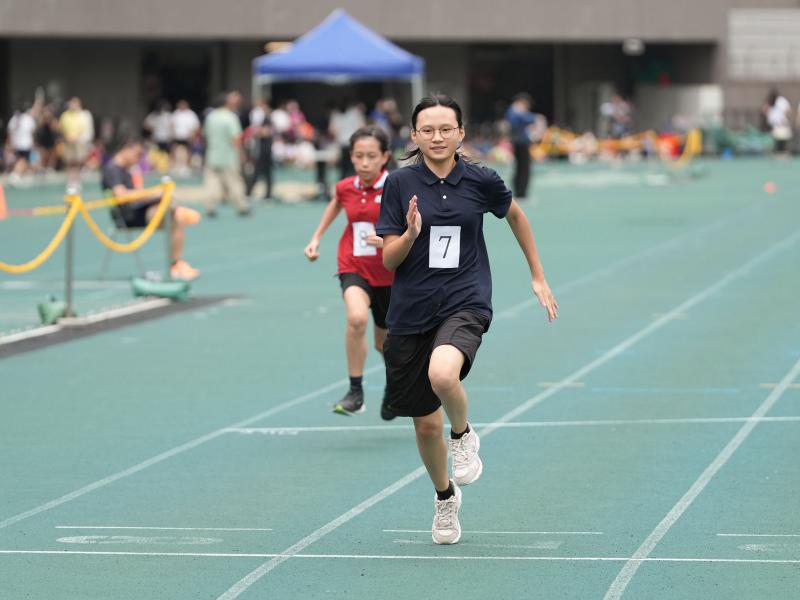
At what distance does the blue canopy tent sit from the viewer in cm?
3266

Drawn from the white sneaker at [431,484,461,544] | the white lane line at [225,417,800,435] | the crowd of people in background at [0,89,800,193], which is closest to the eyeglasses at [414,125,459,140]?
the white sneaker at [431,484,461,544]

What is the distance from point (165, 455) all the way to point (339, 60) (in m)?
23.9

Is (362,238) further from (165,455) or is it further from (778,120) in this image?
(778,120)

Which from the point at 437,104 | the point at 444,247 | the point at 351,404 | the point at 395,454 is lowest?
the point at 395,454

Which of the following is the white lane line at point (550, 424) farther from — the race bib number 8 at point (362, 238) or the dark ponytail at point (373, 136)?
the dark ponytail at point (373, 136)

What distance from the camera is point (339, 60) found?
107 feet

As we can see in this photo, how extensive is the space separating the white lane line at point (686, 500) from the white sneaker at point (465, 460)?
28.4 inches

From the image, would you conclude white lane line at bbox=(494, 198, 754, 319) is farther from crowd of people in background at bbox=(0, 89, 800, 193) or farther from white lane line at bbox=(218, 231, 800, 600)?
crowd of people in background at bbox=(0, 89, 800, 193)

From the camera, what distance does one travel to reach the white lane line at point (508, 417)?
6.79 meters

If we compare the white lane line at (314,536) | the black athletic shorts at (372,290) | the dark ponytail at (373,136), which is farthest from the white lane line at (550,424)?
the dark ponytail at (373,136)

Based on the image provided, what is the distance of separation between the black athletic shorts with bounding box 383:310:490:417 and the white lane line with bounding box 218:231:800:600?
2.36 feet

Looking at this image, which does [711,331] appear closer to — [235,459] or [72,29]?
[235,459]

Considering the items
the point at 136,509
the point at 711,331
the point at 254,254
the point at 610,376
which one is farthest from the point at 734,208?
the point at 136,509

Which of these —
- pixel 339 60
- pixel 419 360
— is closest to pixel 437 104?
pixel 419 360
